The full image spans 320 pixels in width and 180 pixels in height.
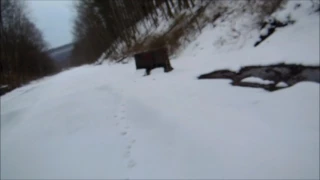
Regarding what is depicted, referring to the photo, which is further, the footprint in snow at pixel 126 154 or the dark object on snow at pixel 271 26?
the dark object on snow at pixel 271 26

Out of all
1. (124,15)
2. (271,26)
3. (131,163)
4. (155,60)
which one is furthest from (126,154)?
(124,15)

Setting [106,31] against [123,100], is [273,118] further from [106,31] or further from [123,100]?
[106,31]

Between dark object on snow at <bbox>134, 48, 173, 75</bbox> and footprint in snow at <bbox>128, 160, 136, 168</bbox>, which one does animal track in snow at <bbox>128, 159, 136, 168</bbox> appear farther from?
dark object on snow at <bbox>134, 48, 173, 75</bbox>

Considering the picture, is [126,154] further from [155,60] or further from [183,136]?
[155,60]

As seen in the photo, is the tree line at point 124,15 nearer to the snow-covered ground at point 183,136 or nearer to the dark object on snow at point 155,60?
the dark object on snow at point 155,60

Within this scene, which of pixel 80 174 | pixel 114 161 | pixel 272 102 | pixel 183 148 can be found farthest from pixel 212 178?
pixel 272 102

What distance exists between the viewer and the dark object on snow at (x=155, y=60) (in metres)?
8.86

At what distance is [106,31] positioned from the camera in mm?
36094

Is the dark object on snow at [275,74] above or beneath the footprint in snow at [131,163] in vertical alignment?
beneath

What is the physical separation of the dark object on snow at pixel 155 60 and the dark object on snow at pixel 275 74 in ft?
11.3

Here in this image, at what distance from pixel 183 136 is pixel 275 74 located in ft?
6.62

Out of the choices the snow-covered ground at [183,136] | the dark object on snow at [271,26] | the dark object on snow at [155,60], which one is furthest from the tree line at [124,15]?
the snow-covered ground at [183,136]

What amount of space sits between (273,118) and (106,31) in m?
34.6

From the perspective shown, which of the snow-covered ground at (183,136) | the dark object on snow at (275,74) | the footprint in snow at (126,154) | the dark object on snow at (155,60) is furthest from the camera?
the dark object on snow at (155,60)
